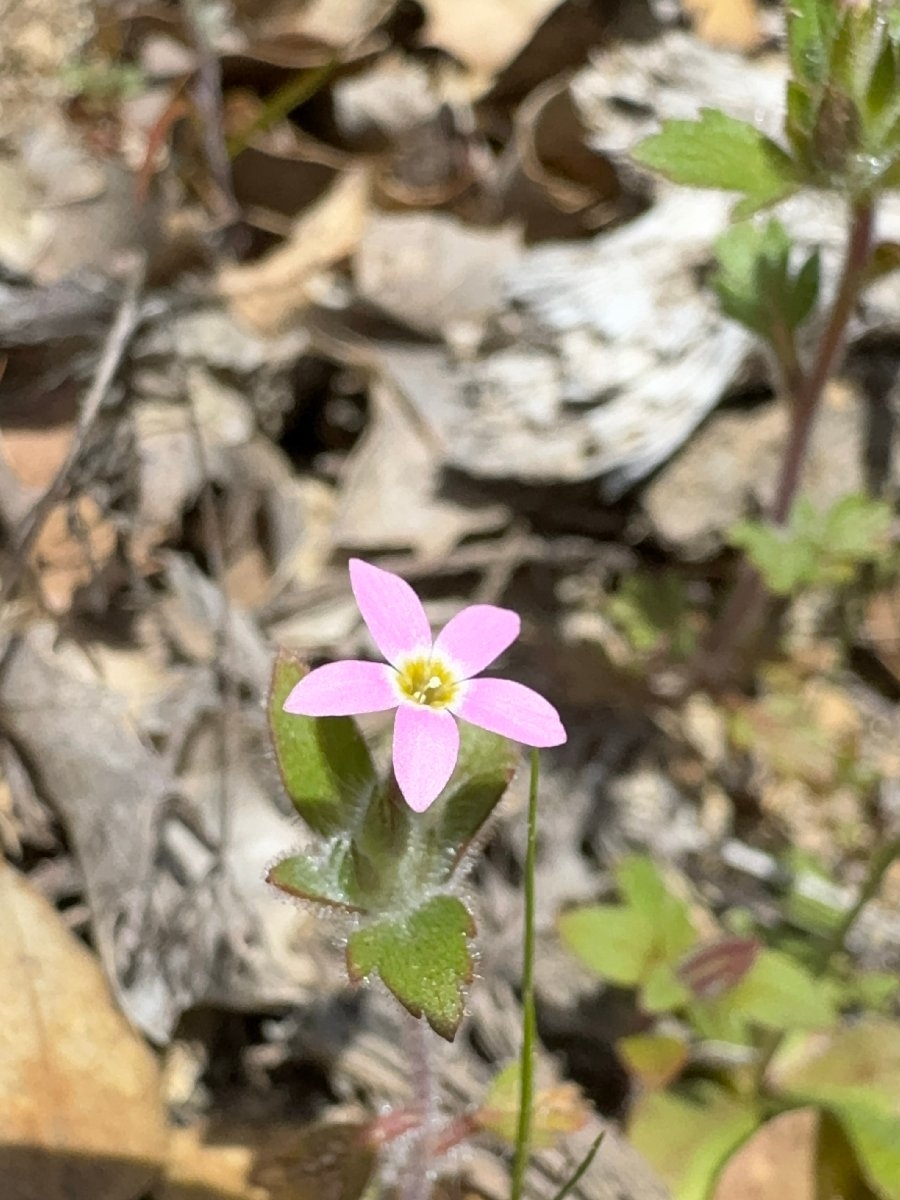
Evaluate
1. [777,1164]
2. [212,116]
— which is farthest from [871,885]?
[212,116]

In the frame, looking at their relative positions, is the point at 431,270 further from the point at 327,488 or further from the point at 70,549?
the point at 70,549

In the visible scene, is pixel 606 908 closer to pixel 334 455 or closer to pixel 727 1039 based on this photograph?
pixel 727 1039

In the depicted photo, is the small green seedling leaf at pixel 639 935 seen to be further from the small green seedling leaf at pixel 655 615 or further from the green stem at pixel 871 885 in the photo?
the small green seedling leaf at pixel 655 615

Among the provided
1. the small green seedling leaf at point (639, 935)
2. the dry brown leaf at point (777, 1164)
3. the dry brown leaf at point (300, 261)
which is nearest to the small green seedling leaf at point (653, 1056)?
the small green seedling leaf at point (639, 935)

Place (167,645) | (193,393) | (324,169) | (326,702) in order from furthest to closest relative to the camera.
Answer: (324,169), (193,393), (167,645), (326,702)

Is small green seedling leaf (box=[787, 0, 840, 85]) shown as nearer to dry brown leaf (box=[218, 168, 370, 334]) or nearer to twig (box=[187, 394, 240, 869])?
twig (box=[187, 394, 240, 869])

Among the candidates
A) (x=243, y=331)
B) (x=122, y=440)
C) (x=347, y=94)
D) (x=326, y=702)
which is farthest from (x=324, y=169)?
(x=326, y=702)

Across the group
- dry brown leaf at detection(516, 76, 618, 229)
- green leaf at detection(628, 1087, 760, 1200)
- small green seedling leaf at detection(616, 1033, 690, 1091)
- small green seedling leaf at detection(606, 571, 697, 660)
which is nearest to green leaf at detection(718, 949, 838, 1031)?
small green seedling leaf at detection(616, 1033, 690, 1091)
